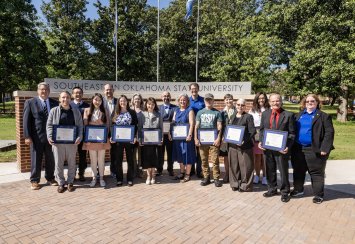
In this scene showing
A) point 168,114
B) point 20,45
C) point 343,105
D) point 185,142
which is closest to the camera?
point 185,142

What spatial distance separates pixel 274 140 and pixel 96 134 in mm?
3608

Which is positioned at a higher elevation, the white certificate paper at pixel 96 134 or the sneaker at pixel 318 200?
the white certificate paper at pixel 96 134

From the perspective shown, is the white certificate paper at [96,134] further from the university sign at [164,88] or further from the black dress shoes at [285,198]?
the black dress shoes at [285,198]

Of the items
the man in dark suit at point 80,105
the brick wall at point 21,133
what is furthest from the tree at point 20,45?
the man in dark suit at point 80,105

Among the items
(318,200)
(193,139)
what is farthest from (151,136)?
(318,200)

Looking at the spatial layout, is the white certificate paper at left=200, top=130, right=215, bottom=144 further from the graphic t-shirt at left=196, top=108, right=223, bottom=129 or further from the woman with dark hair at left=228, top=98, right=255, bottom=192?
the woman with dark hair at left=228, top=98, right=255, bottom=192

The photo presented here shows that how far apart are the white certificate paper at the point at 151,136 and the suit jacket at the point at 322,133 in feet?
10.5

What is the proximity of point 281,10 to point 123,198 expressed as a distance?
25135 mm

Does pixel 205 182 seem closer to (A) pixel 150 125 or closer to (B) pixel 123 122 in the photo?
(A) pixel 150 125

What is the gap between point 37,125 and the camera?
247 inches

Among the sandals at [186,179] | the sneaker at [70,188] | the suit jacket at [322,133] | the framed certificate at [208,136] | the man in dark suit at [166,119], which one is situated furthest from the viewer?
the man in dark suit at [166,119]

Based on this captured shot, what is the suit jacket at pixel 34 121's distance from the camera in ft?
20.3

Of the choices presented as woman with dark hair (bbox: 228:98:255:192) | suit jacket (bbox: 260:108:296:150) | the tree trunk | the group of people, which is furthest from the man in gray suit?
the tree trunk

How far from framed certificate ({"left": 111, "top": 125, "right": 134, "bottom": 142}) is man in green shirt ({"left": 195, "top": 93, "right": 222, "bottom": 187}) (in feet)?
4.67
